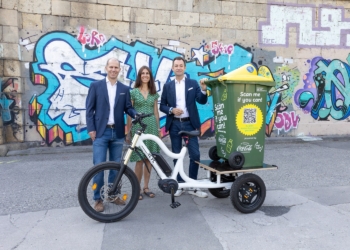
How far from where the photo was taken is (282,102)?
9031 millimetres

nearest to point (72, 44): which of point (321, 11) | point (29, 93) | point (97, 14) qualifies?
point (97, 14)

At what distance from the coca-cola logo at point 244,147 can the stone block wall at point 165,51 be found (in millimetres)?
4127

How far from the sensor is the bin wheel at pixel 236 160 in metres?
3.48

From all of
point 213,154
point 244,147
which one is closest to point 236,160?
point 244,147

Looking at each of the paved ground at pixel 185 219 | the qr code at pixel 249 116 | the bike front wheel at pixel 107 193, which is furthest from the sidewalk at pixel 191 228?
the qr code at pixel 249 116

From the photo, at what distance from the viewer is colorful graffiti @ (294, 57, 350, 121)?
917 centimetres

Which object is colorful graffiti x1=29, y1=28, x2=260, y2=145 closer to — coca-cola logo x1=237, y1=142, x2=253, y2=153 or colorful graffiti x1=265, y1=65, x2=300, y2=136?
colorful graffiti x1=265, y1=65, x2=300, y2=136

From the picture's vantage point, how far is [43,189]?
4.59m

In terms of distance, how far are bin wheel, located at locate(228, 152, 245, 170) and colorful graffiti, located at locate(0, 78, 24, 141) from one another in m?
5.82

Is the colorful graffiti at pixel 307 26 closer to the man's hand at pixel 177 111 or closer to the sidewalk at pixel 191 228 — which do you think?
the man's hand at pixel 177 111

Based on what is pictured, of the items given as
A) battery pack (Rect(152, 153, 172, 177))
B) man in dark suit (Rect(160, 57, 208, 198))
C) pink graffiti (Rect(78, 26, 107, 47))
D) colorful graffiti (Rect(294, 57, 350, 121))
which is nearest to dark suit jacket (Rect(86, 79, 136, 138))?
battery pack (Rect(152, 153, 172, 177))

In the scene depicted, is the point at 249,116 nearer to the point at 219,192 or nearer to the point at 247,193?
the point at 247,193

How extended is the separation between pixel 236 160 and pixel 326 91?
7.23 meters

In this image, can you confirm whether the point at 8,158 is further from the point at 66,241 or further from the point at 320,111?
the point at 320,111
